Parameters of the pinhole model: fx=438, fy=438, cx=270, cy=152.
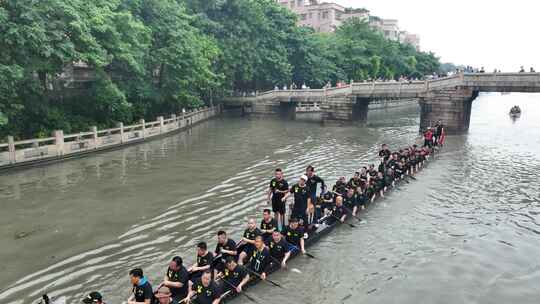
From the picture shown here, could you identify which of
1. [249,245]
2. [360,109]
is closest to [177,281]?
[249,245]

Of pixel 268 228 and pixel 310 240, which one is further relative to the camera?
pixel 310 240

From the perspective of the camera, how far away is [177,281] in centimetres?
924

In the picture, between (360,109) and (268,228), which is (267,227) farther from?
(360,109)

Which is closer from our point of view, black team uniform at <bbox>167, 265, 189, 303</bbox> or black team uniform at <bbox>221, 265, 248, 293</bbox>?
black team uniform at <bbox>167, 265, 189, 303</bbox>

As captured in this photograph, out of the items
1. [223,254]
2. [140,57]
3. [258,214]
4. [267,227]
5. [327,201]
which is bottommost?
→ [258,214]

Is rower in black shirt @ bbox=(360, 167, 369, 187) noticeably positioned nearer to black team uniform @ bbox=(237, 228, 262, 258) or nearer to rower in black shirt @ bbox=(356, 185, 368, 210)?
rower in black shirt @ bbox=(356, 185, 368, 210)

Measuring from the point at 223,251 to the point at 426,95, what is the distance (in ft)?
109

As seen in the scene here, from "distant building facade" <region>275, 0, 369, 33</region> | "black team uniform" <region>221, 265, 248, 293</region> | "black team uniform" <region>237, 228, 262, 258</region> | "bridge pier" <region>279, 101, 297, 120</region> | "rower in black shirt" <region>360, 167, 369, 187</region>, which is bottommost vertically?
"black team uniform" <region>221, 265, 248, 293</region>

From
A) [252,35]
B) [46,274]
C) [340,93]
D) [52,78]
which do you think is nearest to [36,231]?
[46,274]

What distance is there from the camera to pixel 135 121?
35.5 metres

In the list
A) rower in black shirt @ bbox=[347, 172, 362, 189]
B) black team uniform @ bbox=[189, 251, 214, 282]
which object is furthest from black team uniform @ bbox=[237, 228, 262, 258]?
rower in black shirt @ bbox=[347, 172, 362, 189]

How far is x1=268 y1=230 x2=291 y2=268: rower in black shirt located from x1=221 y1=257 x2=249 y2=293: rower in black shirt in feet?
4.88

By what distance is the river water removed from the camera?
35.8 feet

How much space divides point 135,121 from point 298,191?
2544 cm
